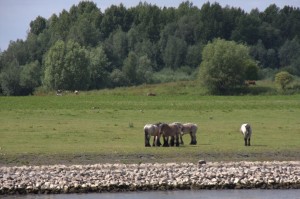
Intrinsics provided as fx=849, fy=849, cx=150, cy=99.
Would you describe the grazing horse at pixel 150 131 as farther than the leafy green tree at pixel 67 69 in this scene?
No

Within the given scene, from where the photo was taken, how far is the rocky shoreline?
26.2 metres

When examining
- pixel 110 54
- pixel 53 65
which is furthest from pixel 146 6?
pixel 53 65

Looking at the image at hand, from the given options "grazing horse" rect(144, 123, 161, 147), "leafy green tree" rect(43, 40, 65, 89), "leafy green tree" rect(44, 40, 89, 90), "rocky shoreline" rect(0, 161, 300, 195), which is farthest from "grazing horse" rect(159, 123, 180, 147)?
"leafy green tree" rect(43, 40, 65, 89)

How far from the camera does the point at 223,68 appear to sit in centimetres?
9850

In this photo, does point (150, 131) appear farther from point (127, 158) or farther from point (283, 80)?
point (283, 80)

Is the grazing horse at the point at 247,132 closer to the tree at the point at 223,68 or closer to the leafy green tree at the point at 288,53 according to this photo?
the tree at the point at 223,68

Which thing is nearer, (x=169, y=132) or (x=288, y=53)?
(x=169, y=132)

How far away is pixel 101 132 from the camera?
43.4 metres

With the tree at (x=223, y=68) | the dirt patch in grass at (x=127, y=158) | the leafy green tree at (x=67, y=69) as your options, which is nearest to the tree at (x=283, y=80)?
the tree at (x=223, y=68)

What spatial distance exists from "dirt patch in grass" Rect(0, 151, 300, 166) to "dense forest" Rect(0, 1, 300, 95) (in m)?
85.4

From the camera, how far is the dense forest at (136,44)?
410ft

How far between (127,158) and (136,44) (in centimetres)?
13509

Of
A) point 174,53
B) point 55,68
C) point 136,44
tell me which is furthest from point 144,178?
point 136,44

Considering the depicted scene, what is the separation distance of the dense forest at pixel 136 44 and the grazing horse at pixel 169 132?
3238 inches
